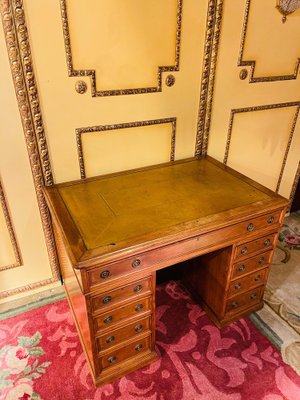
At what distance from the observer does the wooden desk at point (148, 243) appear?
1.14 m

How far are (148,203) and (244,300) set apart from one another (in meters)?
0.79

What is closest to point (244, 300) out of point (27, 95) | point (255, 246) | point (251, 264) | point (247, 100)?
point (251, 264)

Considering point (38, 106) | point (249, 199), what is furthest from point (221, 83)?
point (38, 106)

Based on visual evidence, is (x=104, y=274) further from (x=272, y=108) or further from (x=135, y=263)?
(x=272, y=108)

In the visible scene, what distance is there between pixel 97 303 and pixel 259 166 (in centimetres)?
152

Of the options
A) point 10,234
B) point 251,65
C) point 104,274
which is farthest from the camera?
point 251,65

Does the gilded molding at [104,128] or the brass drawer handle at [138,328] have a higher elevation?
the gilded molding at [104,128]

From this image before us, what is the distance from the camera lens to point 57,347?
5.04 feet

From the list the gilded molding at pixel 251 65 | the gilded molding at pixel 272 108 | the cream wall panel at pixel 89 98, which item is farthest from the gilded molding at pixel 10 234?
the gilded molding at pixel 251 65

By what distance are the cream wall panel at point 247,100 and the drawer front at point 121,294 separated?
967mm

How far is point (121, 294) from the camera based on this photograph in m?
1.21

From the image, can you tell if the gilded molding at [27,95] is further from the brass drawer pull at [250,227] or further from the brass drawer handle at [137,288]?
the brass drawer pull at [250,227]

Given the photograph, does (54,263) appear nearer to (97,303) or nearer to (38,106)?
(97,303)

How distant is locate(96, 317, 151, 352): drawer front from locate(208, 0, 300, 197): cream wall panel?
3.46ft
